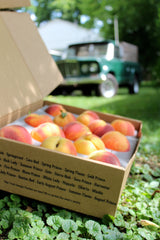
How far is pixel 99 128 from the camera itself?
2.00 meters

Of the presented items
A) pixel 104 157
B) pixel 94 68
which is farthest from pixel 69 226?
pixel 94 68

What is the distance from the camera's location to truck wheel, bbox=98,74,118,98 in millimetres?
8227

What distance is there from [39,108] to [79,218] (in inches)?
45.0

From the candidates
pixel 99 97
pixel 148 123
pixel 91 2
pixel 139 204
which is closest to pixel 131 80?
pixel 99 97

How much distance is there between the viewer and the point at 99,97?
8.05 meters

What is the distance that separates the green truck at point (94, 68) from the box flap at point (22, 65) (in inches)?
224

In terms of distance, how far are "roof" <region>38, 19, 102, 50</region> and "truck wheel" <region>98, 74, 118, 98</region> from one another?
1723 cm

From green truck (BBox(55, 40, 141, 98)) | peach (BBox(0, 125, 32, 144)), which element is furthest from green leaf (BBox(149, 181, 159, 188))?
green truck (BBox(55, 40, 141, 98))

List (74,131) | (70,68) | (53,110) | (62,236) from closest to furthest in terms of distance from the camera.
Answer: (62,236) → (74,131) → (53,110) → (70,68)

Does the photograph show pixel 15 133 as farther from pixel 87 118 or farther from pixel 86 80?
pixel 86 80

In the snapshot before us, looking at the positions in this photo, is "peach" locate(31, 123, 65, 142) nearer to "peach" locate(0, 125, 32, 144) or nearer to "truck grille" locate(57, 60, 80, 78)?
"peach" locate(0, 125, 32, 144)

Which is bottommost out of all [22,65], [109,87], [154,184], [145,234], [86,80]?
[109,87]

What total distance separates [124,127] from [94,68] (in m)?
6.12

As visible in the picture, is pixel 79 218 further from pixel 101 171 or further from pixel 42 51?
pixel 42 51
